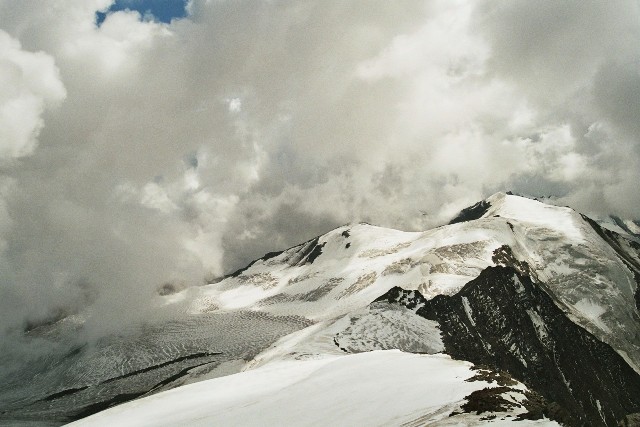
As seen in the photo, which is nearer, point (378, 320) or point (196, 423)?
point (196, 423)

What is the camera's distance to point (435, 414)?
24.5 metres

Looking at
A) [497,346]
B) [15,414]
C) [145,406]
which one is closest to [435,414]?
[145,406]

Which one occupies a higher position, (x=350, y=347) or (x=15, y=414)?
(x=15, y=414)

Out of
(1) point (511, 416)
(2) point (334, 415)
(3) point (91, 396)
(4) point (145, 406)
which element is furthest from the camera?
(3) point (91, 396)

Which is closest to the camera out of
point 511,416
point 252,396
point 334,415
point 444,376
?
point 511,416

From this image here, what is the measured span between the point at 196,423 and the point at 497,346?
177 meters

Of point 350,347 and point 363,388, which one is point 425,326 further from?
point 363,388

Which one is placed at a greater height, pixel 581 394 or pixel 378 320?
pixel 378 320

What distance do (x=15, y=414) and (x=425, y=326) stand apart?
171872 mm

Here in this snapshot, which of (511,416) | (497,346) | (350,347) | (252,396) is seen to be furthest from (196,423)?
(497,346)

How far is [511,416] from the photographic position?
69.7 feet

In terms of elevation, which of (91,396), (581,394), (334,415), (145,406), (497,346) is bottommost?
(581,394)

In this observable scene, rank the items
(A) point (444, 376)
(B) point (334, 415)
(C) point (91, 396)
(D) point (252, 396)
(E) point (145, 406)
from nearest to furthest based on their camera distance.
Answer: (B) point (334, 415), (A) point (444, 376), (D) point (252, 396), (E) point (145, 406), (C) point (91, 396)

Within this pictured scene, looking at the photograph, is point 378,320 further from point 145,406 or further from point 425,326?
point 145,406
